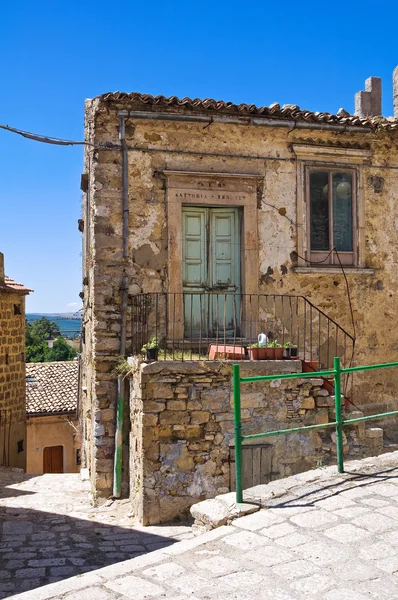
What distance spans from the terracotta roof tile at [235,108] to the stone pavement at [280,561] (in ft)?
22.0

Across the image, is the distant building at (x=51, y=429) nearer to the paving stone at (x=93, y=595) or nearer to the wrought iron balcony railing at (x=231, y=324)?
the wrought iron balcony railing at (x=231, y=324)

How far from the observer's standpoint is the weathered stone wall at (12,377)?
16.2 meters

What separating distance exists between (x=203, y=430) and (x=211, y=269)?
3063 mm

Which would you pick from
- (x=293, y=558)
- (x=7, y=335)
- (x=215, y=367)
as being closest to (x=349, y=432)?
(x=215, y=367)

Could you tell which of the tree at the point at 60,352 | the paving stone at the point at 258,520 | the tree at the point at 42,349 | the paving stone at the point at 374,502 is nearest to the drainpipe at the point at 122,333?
the paving stone at the point at 258,520

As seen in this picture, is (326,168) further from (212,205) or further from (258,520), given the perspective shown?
(258,520)

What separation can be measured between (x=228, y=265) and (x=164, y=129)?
251 cm

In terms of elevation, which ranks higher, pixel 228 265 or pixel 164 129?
pixel 164 129

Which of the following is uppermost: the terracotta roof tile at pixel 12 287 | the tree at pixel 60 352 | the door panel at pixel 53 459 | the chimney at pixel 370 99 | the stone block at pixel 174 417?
the chimney at pixel 370 99

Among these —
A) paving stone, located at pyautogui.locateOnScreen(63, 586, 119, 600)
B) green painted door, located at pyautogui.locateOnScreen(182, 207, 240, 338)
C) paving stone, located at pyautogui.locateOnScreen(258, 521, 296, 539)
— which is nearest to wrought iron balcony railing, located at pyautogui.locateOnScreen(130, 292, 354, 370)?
green painted door, located at pyautogui.locateOnScreen(182, 207, 240, 338)

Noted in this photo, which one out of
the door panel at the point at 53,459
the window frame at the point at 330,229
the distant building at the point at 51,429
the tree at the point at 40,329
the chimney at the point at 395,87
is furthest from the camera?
the tree at the point at 40,329

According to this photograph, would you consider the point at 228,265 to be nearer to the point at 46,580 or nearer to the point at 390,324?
the point at 390,324

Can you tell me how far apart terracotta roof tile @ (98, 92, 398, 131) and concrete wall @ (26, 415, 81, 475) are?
48.0ft

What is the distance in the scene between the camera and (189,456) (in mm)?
8508
